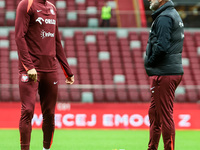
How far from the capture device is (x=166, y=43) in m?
5.08

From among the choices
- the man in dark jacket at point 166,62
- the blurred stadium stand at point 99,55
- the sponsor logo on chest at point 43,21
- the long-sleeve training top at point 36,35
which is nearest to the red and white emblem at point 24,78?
the long-sleeve training top at point 36,35

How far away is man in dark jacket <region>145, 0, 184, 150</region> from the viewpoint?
5109 millimetres

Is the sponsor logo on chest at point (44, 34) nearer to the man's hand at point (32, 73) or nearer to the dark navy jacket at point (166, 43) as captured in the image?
the man's hand at point (32, 73)

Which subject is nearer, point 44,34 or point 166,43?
point 166,43

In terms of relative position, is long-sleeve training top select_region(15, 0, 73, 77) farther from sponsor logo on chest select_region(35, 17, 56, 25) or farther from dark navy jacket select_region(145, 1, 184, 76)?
dark navy jacket select_region(145, 1, 184, 76)

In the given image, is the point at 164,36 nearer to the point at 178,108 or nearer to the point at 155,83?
the point at 155,83

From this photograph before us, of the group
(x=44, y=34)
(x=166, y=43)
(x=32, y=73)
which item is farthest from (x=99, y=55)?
(x=32, y=73)

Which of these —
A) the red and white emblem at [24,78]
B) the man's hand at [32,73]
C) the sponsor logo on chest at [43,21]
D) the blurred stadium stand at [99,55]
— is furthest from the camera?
Answer: the blurred stadium stand at [99,55]

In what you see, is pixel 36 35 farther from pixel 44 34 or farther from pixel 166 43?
pixel 166 43

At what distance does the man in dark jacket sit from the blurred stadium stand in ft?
25.7

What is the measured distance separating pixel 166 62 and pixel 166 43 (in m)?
0.26

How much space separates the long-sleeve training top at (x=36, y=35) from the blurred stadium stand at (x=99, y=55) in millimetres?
7701

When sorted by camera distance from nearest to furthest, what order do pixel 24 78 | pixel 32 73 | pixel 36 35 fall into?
pixel 32 73 → pixel 24 78 → pixel 36 35

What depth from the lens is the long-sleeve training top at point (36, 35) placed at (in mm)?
4996
